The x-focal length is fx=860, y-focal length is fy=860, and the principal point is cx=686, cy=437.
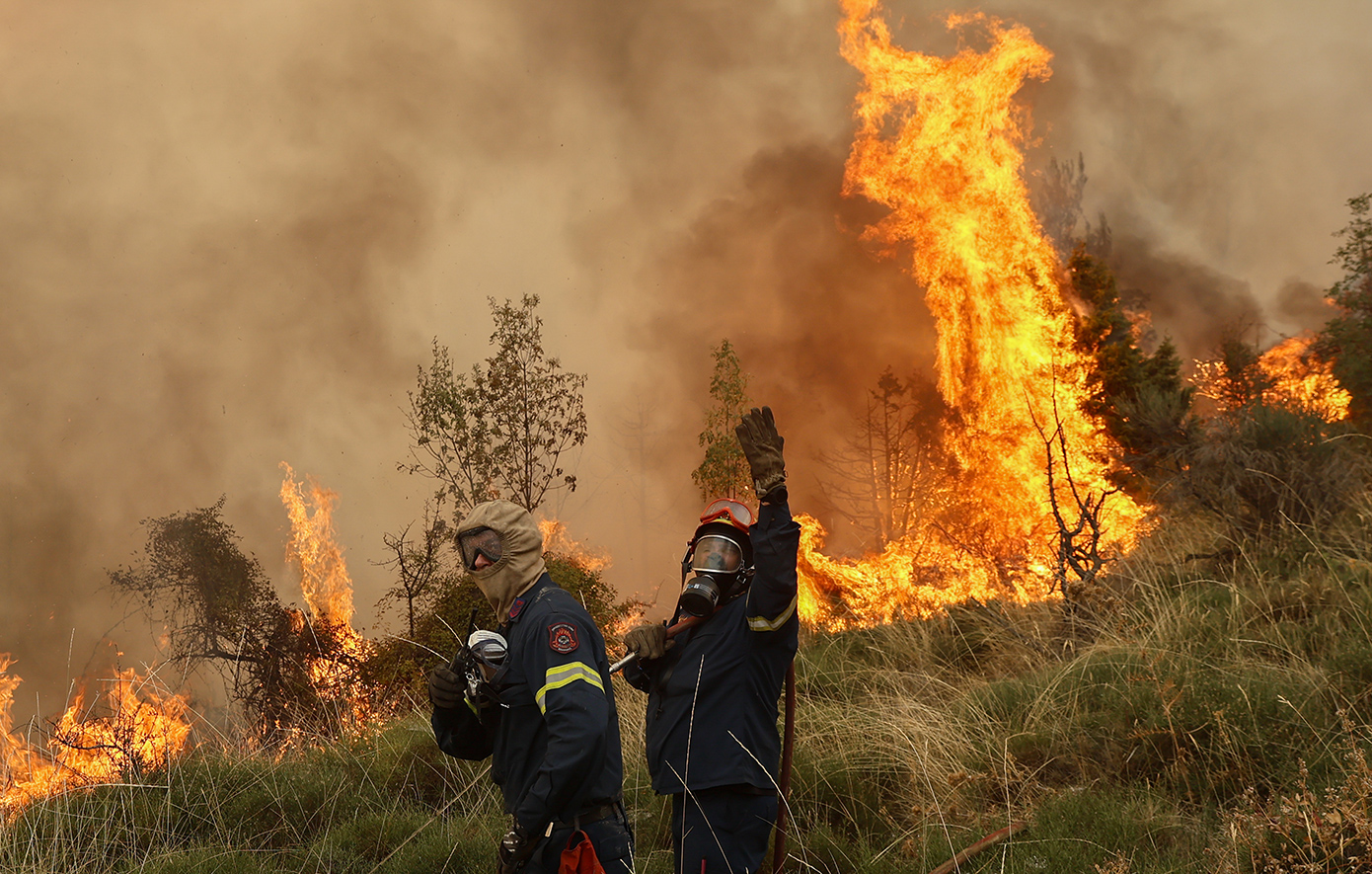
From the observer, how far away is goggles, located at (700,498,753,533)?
13.9 ft

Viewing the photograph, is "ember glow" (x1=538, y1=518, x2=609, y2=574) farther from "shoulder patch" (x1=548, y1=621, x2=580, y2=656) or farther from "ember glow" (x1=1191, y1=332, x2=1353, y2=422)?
"ember glow" (x1=1191, y1=332, x2=1353, y2=422)

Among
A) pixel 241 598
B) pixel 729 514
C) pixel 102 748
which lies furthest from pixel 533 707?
pixel 241 598

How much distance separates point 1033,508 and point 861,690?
30.6ft

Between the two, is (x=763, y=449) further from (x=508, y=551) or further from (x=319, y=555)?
(x=319, y=555)

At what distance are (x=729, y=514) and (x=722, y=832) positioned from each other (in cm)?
145

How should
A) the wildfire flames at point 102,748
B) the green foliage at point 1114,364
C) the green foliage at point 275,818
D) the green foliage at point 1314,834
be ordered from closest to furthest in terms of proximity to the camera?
the green foliage at point 1314,834
the green foliage at point 275,818
the wildfire flames at point 102,748
the green foliage at point 1114,364

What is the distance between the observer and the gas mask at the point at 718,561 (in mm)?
3969

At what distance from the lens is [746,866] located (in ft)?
12.4

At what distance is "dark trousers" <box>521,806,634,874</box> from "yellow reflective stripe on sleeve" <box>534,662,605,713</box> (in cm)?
51

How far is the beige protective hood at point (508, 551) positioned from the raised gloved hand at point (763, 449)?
1008mm

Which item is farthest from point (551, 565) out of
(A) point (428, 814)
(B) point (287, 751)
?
(A) point (428, 814)

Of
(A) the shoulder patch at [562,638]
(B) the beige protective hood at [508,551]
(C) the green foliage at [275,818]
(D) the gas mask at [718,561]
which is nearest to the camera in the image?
(A) the shoulder patch at [562,638]

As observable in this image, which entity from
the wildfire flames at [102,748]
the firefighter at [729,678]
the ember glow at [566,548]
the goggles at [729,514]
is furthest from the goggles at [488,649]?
the ember glow at [566,548]

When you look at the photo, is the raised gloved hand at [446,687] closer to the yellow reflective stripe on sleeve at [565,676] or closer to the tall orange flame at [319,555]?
the yellow reflective stripe on sleeve at [565,676]
